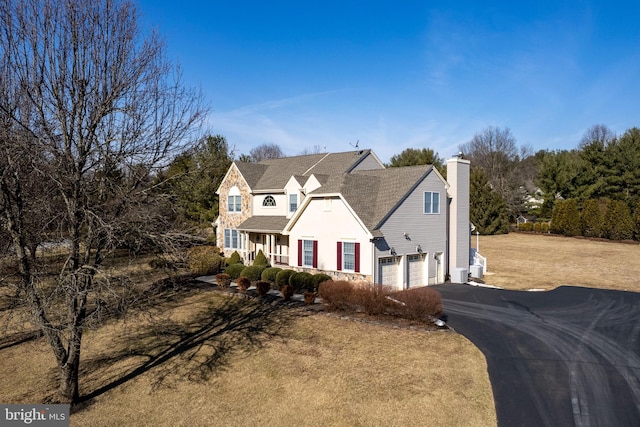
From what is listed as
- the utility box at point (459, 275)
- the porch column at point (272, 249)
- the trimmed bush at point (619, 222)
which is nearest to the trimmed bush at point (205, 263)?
the porch column at point (272, 249)

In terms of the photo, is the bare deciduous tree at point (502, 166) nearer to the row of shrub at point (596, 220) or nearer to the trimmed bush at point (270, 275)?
the row of shrub at point (596, 220)

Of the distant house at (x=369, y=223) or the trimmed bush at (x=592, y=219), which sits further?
the trimmed bush at (x=592, y=219)

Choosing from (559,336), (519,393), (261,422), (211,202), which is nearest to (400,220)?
(559,336)

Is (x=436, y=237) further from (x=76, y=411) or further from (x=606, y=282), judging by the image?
(x=76, y=411)

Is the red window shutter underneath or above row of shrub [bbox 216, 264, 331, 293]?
above

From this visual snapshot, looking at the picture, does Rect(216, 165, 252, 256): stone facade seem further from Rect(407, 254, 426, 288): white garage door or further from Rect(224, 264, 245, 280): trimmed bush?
Rect(407, 254, 426, 288): white garage door

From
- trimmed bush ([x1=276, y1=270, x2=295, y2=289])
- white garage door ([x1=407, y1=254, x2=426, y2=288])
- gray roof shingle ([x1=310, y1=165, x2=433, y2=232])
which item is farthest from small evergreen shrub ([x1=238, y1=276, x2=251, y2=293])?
white garage door ([x1=407, y1=254, x2=426, y2=288])
